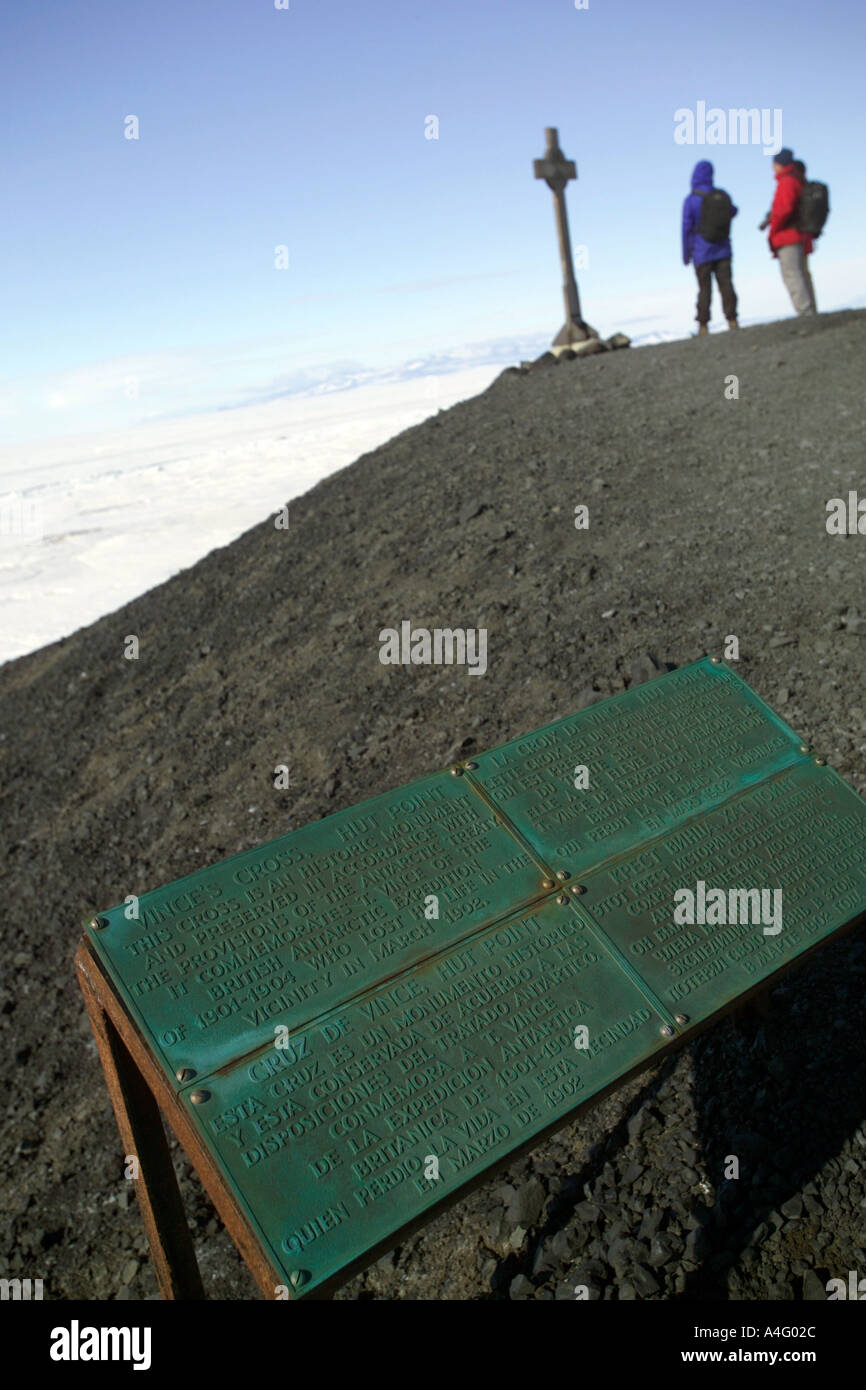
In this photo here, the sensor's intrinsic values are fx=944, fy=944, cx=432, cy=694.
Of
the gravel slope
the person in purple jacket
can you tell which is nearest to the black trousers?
the person in purple jacket

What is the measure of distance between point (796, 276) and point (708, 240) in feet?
4.27

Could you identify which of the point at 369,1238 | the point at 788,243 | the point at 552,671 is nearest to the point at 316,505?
the point at 552,671

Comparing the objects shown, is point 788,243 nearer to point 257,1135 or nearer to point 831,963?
point 831,963

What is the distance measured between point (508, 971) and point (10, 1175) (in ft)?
10.2

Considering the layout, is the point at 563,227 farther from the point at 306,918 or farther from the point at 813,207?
the point at 306,918

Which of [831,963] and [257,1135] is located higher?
[257,1135]

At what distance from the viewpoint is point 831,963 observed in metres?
4.11

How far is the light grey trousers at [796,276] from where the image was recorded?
1277cm

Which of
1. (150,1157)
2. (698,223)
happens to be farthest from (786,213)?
(150,1157)

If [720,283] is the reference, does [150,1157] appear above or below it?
below

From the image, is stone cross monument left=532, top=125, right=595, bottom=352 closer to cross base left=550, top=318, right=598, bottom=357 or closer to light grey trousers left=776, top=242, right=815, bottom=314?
cross base left=550, top=318, right=598, bottom=357

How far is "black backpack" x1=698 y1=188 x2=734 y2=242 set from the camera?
12.8 metres

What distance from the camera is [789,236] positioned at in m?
12.6

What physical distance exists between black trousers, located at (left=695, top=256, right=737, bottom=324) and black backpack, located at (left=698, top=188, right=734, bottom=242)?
332mm
